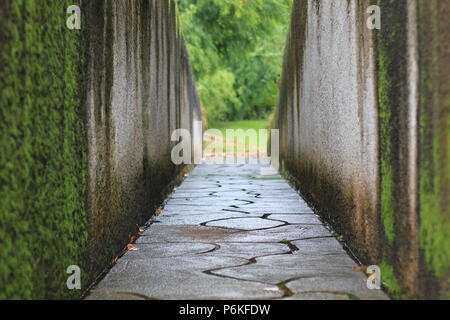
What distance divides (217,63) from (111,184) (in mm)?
14186

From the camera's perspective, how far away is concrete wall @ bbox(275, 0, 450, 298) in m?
1.59

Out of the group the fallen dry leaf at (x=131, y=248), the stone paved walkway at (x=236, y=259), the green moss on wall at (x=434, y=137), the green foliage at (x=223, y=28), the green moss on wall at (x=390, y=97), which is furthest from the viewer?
the green foliage at (x=223, y=28)

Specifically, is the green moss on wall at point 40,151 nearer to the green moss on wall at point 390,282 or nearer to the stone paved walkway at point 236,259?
the stone paved walkway at point 236,259

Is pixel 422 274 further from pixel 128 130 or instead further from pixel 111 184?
pixel 128 130

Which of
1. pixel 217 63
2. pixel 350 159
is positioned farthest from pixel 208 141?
pixel 350 159

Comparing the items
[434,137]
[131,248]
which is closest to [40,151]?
[434,137]

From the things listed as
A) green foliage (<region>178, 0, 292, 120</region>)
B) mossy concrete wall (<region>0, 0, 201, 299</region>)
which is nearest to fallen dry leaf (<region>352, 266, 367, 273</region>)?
mossy concrete wall (<region>0, 0, 201, 299</region>)

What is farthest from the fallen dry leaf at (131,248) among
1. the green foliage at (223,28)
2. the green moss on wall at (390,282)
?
the green foliage at (223,28)

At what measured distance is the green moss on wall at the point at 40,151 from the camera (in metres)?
1.42

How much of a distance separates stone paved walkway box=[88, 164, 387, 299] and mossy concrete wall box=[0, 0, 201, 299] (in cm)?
17

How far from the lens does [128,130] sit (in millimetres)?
3225

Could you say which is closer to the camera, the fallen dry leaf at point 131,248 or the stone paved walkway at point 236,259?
the stone paved walkway at point 236,259

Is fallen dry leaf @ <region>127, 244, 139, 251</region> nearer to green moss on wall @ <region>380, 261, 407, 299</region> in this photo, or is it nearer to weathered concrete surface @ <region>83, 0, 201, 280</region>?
weathered concrete surface @ <region>83, 0, 201, 280</region>

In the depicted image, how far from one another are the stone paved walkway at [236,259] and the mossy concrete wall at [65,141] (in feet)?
0.55
